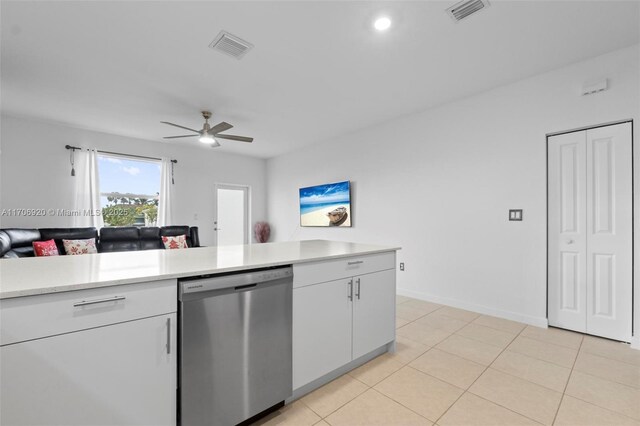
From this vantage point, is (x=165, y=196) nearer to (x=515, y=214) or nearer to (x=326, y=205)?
(x=326, y=205)

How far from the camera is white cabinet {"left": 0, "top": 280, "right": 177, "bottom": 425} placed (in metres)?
0.93

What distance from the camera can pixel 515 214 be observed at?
296 cm

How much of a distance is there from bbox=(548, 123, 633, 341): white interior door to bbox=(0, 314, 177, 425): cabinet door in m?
3.39

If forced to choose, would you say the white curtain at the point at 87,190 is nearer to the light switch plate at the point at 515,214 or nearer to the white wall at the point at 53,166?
the white wall at the point at 53,166

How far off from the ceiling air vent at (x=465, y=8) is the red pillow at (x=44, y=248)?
5.01m

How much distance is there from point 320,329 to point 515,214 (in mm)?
2509

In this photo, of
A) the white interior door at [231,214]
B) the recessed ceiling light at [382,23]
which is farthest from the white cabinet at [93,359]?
the white interior door at [231,214]

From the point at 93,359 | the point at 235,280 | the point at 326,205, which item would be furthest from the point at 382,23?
the point at 326,205

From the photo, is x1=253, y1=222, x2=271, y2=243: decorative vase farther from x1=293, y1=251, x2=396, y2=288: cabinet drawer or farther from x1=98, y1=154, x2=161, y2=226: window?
x1=293, y1=251, x2=396, y2=288: cabinet drawer

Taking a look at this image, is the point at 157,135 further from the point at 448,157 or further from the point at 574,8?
the point at 574,8

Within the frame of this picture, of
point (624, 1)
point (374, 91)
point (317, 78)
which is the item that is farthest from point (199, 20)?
point (624, 1)

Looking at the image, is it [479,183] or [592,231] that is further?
[479,183]

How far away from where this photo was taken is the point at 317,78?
2.92 metres

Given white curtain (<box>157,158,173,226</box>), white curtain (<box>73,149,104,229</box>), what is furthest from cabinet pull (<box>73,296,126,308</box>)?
white curtain (<box>157,158,173,226</box>)
